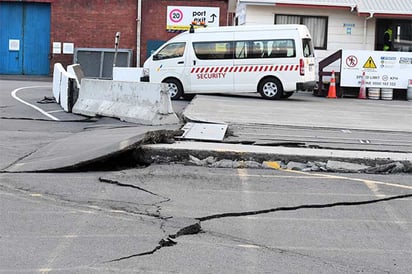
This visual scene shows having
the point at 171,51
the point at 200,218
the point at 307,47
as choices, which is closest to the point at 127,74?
the point at 171,51

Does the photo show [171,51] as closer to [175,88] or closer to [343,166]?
[175,88]

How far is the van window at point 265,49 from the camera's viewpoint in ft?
62.9

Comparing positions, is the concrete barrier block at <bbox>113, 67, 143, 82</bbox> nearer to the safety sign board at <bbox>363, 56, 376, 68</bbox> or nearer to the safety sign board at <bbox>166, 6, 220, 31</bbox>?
the safety sign board at <bbox>166, 6, 220, 31</bbox>

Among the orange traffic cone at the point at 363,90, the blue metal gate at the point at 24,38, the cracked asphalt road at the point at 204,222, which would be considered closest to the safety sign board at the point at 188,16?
the blue metal gate at the point at 24,38

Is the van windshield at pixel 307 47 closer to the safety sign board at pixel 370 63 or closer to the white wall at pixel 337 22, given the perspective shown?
the safety sign board at pixel 370 63

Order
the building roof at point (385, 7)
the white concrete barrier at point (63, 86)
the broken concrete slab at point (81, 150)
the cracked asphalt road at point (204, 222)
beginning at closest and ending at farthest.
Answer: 1. the cracked asphalt road at point (204, 222)
2. the broken concrete slab at point (81, 150)
3. the white concrete barrier at point (63, 86)
4. the building roof at point (385, 7)

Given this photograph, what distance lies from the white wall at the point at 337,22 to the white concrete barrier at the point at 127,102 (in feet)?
39.2

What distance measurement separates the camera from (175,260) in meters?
4.97

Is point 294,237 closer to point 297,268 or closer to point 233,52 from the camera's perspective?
point 297,268

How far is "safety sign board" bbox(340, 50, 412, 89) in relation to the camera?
73.3ft

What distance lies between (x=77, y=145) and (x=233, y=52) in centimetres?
1053

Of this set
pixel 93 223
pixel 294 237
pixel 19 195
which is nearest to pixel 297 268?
pixel 294 237

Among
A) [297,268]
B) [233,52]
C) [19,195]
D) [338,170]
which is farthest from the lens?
[233,52]

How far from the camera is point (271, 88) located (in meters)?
19.6
